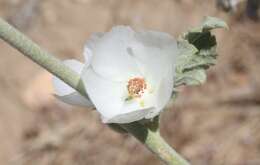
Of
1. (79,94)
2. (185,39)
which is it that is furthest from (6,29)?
(185,39)

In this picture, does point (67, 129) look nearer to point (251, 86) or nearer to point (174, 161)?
point (251, 86)

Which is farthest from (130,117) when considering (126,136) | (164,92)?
(126,136)

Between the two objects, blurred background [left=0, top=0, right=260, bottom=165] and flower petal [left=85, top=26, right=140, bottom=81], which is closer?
flower petal [left=85, top=26, right=140, bottom=81]

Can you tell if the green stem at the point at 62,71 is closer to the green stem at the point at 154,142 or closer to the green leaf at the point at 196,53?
the green stem at the point at 154,142

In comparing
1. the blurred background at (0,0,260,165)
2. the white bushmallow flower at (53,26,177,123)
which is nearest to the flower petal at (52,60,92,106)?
the white bushmallow flower at (53,26,177,123)

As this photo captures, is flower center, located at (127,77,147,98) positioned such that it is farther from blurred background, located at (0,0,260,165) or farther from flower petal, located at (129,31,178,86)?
blurred background, located at (0,0,260,165)
